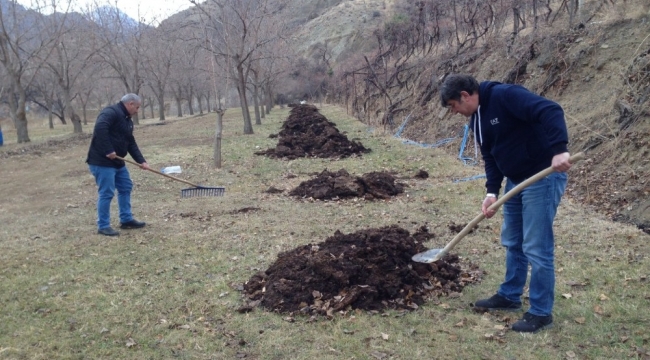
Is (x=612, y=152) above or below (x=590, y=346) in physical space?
above

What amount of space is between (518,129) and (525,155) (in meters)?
0.19

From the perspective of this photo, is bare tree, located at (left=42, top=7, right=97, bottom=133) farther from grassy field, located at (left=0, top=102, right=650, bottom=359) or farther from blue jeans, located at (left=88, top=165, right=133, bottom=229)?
blue jeans, located at (left=88, top=165, right=133, bottom=229)

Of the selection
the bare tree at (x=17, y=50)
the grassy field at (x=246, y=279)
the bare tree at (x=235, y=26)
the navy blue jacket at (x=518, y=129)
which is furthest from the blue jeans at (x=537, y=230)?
the bare tree at (x=17, y=50)

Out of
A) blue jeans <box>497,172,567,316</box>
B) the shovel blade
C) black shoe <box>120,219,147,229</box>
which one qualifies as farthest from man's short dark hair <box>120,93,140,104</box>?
blue jeans <box>497,172,567,316</box>

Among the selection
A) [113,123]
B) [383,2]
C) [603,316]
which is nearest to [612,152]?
[603,316]

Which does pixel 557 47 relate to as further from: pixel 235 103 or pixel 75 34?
pixel 235 103

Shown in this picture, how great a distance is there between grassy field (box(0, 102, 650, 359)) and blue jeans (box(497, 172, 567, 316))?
1.15 ft

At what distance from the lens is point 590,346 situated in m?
3.66

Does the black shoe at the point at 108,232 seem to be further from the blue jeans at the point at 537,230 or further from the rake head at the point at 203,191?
the blue jeans at the point at 537,230

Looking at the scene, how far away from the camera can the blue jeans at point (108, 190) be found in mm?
7066

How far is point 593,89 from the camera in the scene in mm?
11312

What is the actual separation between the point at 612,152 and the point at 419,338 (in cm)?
645

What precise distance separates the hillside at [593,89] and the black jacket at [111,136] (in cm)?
687

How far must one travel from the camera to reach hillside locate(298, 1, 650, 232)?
26.0 feet
